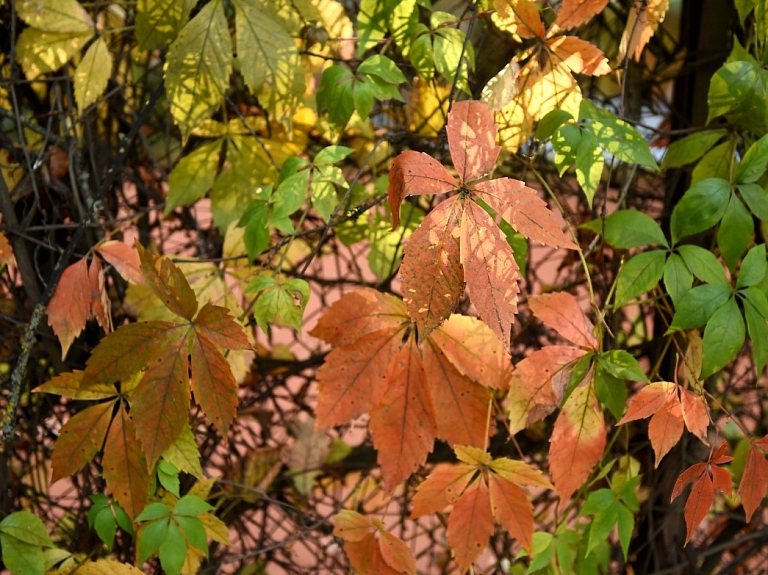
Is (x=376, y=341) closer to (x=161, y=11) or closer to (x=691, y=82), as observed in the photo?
(x=161, y=11)

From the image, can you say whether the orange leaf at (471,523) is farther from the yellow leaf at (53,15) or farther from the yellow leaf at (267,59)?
the yellow leaf at (53,15)

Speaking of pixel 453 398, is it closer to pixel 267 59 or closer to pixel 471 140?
pixel 471 140

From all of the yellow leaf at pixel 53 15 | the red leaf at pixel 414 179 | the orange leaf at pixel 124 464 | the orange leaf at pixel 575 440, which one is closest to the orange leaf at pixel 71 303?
the orange leaf at pixel 124 464

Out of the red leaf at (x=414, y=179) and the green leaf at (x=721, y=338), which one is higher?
the red leaf at (x=414, y=179)

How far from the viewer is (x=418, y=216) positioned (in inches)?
44.4

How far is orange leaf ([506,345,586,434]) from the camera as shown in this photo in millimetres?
898

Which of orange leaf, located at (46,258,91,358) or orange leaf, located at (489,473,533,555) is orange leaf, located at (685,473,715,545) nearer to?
orange leaf, located at (489,473,533,555)

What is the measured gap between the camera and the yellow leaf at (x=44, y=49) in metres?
1.10

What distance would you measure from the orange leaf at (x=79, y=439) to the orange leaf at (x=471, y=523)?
1.38 feet

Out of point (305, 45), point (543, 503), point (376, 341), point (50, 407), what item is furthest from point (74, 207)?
point (543, 503)

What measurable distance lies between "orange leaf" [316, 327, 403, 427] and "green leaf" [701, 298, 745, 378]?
336mm

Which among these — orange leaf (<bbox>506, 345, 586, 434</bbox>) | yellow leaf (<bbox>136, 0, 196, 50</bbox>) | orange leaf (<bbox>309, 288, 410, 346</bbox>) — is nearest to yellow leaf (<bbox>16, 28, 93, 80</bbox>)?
yellow leaf (<bbox>136, 0, 196, 50</bbox>)

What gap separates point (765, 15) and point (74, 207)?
0.97 m

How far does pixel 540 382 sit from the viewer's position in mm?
905
